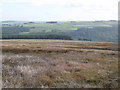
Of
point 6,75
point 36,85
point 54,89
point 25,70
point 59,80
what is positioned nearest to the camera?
point 54,89

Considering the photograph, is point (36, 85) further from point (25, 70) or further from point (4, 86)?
point (25, 70)

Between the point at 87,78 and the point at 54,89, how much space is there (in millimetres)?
3632

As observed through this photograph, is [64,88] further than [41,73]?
No

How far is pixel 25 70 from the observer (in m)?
13.6

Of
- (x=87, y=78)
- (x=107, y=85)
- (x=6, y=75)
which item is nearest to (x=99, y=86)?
(x=107, y=85)

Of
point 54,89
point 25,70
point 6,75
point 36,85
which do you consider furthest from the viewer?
point 25,70

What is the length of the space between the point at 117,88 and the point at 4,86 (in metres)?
6.36

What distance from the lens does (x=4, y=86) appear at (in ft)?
33.0

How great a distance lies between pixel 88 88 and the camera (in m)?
10.1

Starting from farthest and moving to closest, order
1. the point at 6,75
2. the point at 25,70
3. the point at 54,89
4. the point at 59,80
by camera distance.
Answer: the point at 25,70 → the point at 6,75 → the point at 59,80 → the point at 54,89

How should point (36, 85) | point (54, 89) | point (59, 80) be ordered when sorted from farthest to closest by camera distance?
point (59, 80) < point (36, 85) < point (54, 89)

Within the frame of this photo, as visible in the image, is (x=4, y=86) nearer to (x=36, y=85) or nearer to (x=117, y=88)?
(x=36, y=85)

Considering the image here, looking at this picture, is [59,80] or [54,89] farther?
[59,80]

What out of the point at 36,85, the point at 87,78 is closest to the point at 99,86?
the point at 87,78
